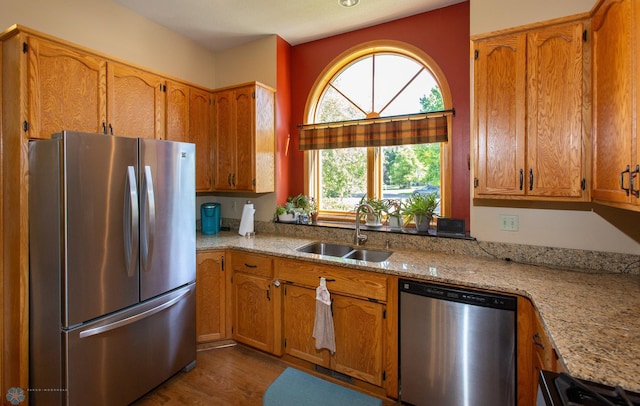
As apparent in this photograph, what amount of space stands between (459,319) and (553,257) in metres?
0.85

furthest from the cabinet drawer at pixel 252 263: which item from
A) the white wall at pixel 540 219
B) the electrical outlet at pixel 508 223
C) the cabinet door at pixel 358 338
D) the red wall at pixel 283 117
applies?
the electrical outlet at pixel 508 223

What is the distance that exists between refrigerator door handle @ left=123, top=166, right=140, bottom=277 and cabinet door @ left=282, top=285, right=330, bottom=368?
107cm

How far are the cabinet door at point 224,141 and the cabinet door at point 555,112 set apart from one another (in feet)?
8.11

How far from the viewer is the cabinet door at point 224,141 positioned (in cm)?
304

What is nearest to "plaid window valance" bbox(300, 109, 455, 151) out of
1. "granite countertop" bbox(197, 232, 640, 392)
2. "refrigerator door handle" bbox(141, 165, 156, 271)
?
"granite countertop" bbox(197, 232, 640, 392)

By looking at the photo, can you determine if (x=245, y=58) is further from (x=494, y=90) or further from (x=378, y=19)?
(x=494, y=90)

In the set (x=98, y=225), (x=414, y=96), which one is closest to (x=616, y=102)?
(x=414, y=96)

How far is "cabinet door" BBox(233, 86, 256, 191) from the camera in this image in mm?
2910

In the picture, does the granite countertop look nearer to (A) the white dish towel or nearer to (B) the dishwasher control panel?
(B) the dishwasher control panel

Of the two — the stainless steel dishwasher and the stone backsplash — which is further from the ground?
the stone backsplash

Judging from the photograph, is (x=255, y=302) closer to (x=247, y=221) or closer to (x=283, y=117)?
(x=247, y=221)

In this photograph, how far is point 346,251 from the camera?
104 inches

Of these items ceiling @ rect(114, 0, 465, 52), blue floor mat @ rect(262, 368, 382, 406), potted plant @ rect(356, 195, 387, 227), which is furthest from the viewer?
potted plant @ rect(356, 195, 387, 227)

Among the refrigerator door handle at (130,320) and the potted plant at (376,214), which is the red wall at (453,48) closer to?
the potted plant at (376,214)
